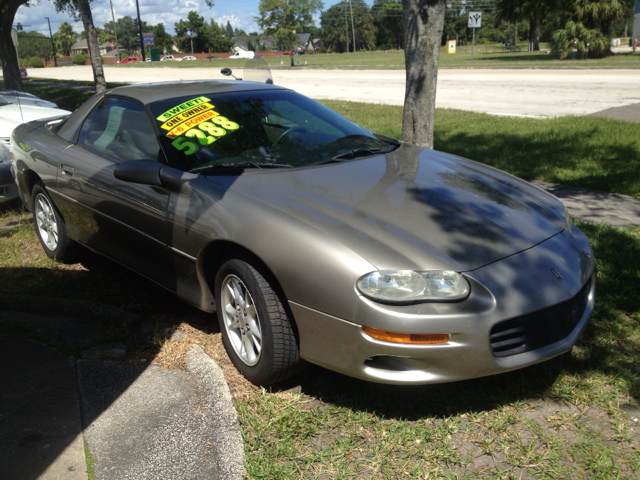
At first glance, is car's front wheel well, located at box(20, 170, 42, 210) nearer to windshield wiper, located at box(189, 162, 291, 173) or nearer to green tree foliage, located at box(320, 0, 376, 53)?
windshield wiper, located at box(189, 162, 291, 173)

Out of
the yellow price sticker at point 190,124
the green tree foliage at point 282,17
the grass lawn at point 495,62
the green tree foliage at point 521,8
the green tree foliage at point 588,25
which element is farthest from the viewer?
the green tree foliage at point 282,17

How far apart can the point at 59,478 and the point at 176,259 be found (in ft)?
4.25

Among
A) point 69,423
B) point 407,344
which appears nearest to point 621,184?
point 407,344

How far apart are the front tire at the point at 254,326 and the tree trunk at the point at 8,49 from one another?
14.8m

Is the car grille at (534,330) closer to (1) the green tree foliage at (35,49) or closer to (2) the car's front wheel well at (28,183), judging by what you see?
(2) the car's front wheel well at (28,183)

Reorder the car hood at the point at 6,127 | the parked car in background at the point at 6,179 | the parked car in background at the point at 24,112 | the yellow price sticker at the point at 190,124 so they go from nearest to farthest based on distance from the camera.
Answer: the yellow price sticker at the point at 190,124 < the parked car in background at the point at 6,179 < the car hood at the point at 6,127 < the parked car in background at the point at 24,112

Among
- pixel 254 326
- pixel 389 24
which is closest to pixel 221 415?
pixel 254 326

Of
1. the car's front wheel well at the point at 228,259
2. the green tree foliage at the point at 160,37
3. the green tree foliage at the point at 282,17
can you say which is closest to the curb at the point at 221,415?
the car's front wheel well at the point at 228,259

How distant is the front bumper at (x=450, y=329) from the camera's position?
2412 mm

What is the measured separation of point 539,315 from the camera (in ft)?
8.40

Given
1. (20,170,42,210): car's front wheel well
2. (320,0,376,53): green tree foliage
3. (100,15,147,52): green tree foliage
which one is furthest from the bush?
(20,170,42,210): car's front wheel well

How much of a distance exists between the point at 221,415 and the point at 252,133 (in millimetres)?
1775

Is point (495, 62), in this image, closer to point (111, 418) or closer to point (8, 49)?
point (8, 49)

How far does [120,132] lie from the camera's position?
3975 millimetres
